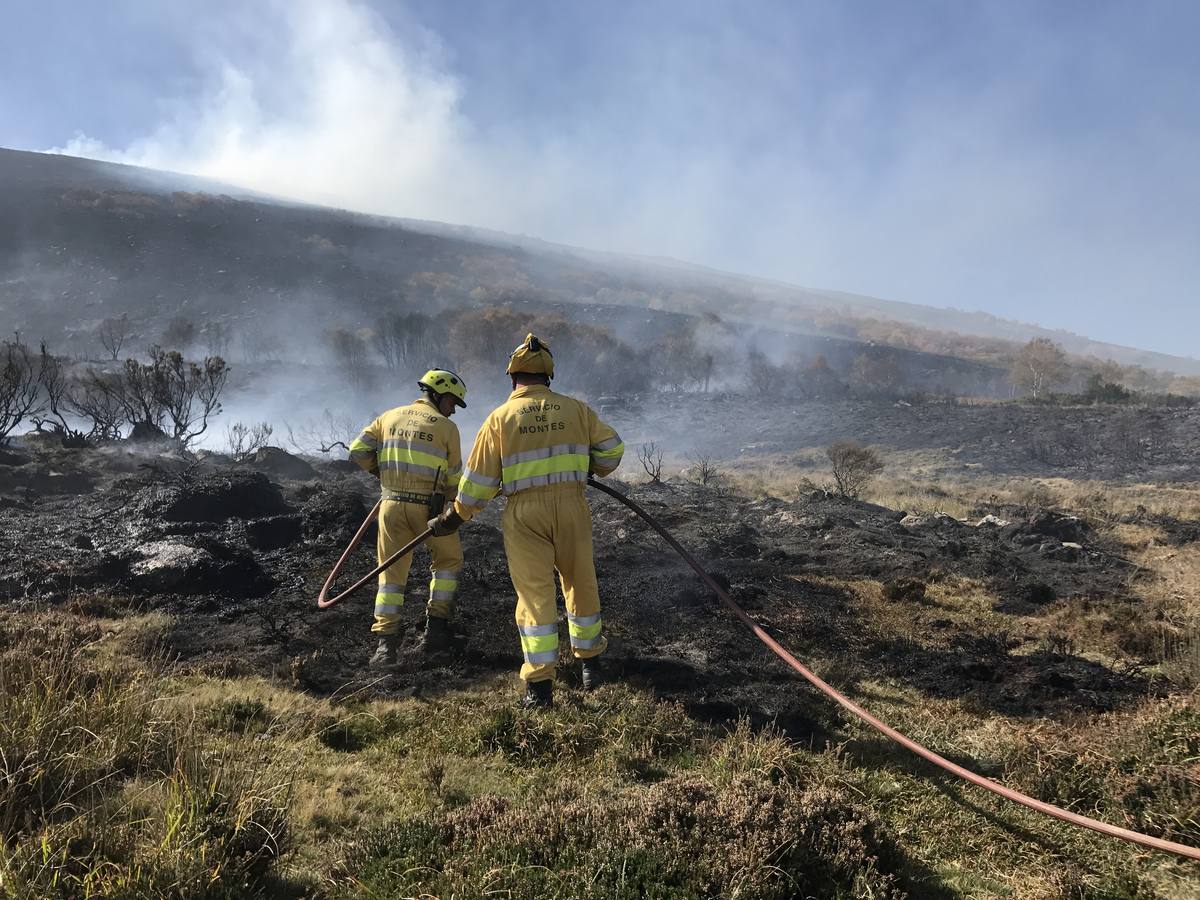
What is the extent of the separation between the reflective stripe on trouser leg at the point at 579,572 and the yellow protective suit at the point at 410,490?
1.29 metres

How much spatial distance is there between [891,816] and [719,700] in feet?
4.43

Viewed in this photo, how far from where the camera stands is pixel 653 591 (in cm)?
679

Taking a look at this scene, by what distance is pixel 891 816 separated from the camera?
9.27ft

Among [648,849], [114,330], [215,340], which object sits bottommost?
[648,849]

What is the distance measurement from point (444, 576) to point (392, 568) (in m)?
0.42

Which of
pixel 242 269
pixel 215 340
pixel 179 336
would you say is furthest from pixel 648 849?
pixel 242 269

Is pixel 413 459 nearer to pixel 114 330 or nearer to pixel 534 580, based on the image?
pixel 534 580

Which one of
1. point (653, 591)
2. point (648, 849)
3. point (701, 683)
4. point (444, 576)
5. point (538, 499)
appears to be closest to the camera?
point (648, 849)

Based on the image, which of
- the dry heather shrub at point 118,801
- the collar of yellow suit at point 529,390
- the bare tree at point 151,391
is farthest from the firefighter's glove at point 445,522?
the bare tree at point 151,391

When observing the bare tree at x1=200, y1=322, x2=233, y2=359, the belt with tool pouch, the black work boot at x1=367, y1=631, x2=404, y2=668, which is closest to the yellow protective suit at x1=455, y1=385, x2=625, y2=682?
the belt with tool pouch

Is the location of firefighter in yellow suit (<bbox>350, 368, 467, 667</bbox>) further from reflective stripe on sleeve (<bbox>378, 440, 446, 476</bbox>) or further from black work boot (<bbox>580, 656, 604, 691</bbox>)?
black work boot (<bbox>580, 656, 604, 691</bbox>)

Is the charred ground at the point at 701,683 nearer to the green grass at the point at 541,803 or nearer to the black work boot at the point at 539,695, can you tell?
the green grass at the point at 541,803

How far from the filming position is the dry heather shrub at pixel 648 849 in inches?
80.0

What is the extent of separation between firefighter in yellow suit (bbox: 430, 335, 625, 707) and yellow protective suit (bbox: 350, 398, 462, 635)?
924 mm
